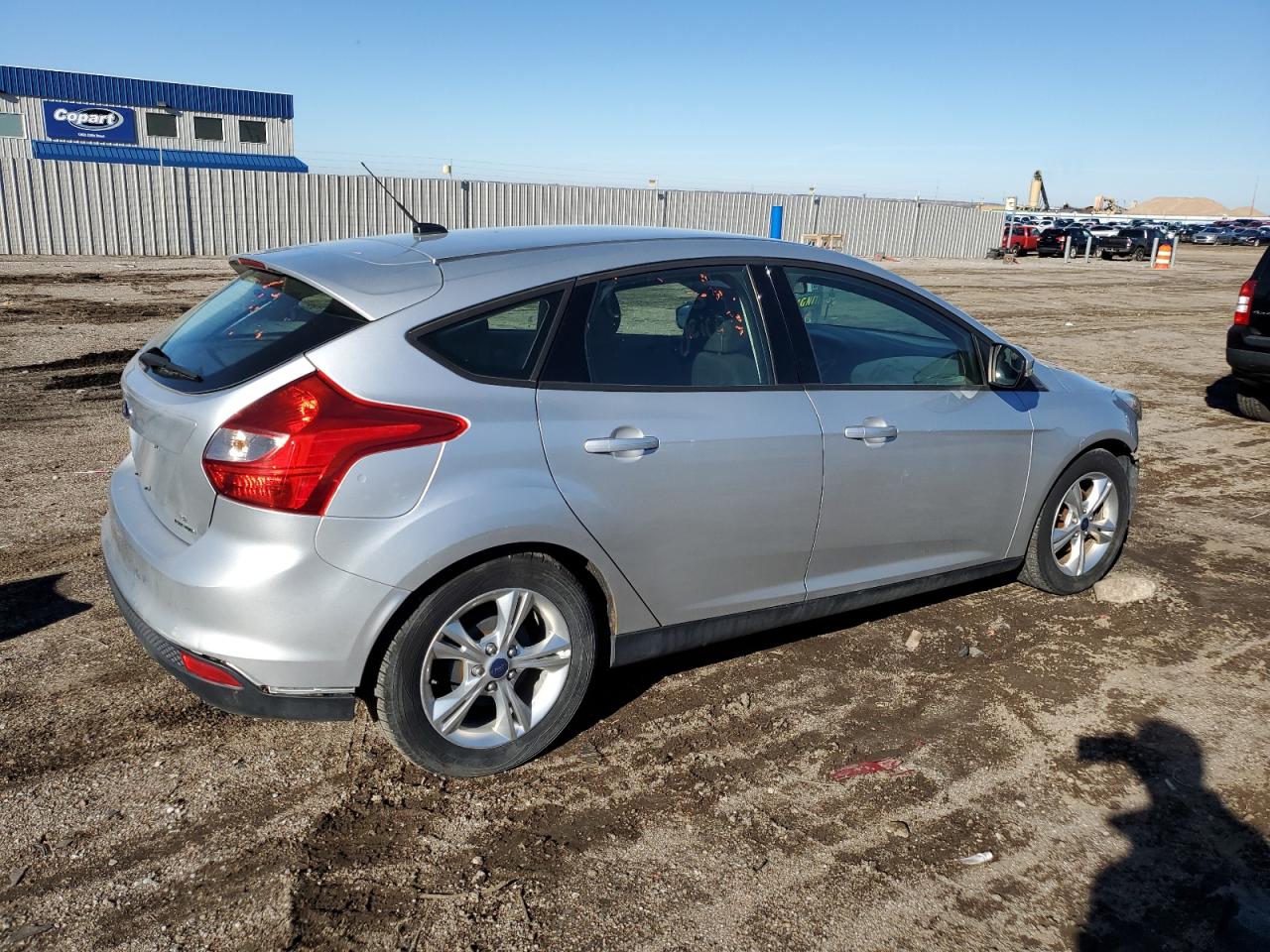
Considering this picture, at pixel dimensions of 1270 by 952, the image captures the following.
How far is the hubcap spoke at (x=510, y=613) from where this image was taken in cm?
328

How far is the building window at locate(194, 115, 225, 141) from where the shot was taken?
139 ft

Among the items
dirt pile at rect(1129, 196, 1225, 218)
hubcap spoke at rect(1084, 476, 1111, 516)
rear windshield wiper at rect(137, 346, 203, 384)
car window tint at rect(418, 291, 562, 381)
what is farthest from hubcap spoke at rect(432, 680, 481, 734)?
dirt pile at rect(1129, 196, 1225, 218)

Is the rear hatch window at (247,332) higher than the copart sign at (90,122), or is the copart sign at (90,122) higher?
the copart sign at (90,122)

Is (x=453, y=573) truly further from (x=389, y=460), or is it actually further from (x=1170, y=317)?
(x=1170, y=317)

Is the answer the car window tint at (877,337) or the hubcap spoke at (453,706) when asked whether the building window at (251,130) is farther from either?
the hubcap spoke at (453,706)

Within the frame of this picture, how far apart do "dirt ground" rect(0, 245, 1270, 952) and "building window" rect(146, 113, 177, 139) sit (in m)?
42.5

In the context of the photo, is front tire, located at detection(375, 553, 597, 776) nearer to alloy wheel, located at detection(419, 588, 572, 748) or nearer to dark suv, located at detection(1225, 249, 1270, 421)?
alloy wheel, located at detection(419, 588, 572, 748)

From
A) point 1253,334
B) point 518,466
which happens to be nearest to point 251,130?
point 1253,334

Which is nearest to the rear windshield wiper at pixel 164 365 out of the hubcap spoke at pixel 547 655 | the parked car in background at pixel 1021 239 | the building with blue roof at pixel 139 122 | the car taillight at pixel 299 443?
the car taillight at pixel 299 443

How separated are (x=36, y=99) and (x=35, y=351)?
3644 cm

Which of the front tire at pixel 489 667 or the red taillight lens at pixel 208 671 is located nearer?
the red taillight lens at pixel 208 671

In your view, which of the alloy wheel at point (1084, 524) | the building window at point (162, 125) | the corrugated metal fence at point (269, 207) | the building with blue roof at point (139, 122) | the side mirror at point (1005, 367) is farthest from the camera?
the building window at point (162, 125)

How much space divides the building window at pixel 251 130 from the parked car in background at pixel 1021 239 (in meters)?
32.1

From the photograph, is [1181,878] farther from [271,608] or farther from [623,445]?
[271,608]
